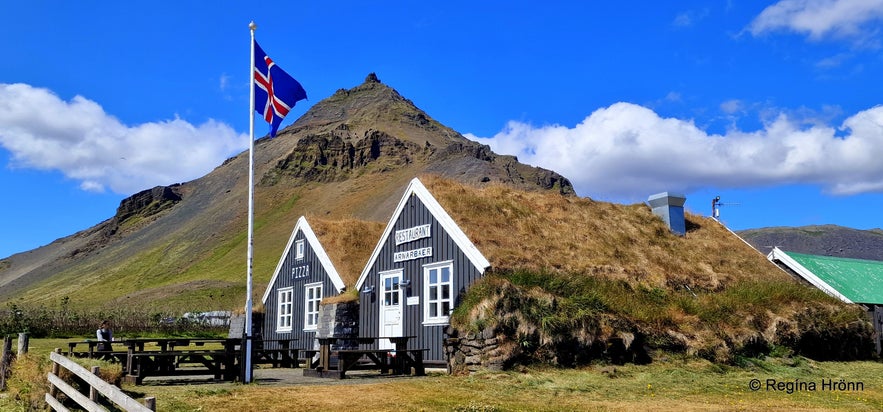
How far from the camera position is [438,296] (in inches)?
771

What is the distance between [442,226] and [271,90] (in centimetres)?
586

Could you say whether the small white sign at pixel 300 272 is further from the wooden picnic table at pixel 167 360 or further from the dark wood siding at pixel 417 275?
the wooden picnic table at pixel 167 360

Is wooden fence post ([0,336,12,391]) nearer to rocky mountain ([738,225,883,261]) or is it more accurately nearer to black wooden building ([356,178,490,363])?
black wooden building ([356,178,490,363])

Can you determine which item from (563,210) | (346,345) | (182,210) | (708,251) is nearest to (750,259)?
(708,251)

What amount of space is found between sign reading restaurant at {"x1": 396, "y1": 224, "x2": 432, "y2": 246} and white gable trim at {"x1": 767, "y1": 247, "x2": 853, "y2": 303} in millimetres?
13091

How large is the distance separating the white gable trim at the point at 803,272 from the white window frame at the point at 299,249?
55.5 feet

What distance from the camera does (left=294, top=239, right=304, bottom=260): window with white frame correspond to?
26930 millimetres

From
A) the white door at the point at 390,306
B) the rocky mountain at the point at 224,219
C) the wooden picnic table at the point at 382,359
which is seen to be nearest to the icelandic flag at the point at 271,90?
the wooden picnic table at the point at 382,359

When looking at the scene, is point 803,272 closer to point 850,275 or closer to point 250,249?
point 850,275

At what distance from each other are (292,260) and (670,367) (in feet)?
50.8

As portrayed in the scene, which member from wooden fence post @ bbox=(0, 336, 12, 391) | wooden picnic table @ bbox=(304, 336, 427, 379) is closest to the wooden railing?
wooden fence post @ bbox=(0, 336, 12, 391)

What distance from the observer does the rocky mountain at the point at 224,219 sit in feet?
384

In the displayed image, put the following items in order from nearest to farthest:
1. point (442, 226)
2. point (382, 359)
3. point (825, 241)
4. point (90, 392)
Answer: point (90, 392), point (382, 359), point (442, 226), point (825, 241)

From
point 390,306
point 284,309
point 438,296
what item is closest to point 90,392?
point 438,296
